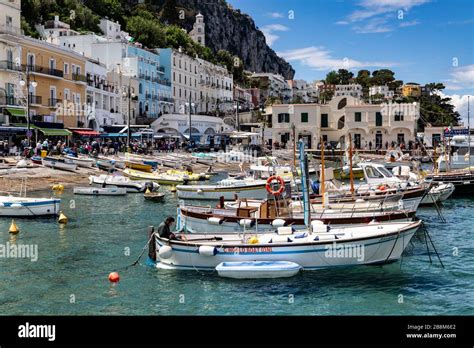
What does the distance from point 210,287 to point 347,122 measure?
248 feet

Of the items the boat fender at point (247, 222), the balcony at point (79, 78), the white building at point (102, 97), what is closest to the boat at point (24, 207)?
the boat fender at point (247, 222)

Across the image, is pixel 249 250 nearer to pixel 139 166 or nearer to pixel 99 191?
pixel 99 191

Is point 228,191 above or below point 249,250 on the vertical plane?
above

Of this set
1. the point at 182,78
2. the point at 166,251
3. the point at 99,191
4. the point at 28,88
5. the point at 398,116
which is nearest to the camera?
the point at 166,251

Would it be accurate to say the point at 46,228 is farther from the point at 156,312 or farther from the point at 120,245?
the point at 156,312

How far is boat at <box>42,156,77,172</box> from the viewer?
48.4 meters

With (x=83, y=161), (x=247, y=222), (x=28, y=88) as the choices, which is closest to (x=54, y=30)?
(x=28, y=88)

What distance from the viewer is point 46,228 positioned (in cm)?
2656

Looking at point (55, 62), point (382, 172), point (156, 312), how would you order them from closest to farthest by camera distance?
point (156, 312) < point (382, 172) < point (55, 62)

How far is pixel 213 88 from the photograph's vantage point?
118312mm

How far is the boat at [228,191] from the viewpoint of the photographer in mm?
38188

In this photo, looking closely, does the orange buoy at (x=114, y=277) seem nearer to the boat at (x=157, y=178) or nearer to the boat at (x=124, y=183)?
the boat at (x=124, y=183)
